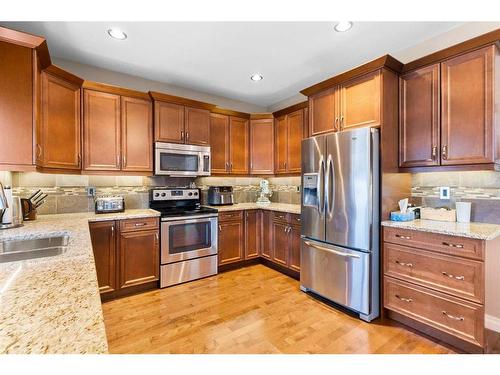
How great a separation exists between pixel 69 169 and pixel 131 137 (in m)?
0.74

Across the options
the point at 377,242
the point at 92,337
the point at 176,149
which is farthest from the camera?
the point at 176,149

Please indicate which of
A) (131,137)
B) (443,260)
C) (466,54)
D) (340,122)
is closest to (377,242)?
(443,260)

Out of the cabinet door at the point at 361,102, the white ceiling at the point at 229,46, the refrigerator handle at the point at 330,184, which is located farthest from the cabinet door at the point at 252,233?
the white ceiling at the point at 229,46

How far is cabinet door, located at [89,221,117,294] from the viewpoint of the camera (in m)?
2.54

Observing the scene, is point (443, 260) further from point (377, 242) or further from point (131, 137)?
point (131, 137)

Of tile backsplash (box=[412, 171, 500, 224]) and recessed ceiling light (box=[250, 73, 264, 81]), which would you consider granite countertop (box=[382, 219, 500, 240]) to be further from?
recessed ceiling light (box=[250, 73, 264, 81])

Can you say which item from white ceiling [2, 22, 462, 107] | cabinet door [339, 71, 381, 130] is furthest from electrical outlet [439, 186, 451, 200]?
white ceiling [2, 22, 462, 107]

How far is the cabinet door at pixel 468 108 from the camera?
1.90m

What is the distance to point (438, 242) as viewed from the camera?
192 cm

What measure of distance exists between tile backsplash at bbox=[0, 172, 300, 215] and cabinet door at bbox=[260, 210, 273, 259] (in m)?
0.60

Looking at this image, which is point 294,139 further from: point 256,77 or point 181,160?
point 181,160

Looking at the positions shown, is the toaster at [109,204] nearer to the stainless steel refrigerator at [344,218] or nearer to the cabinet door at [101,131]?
the cabinet door at [101,131]

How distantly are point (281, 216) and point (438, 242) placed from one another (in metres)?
1.79

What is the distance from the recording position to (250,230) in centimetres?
366
